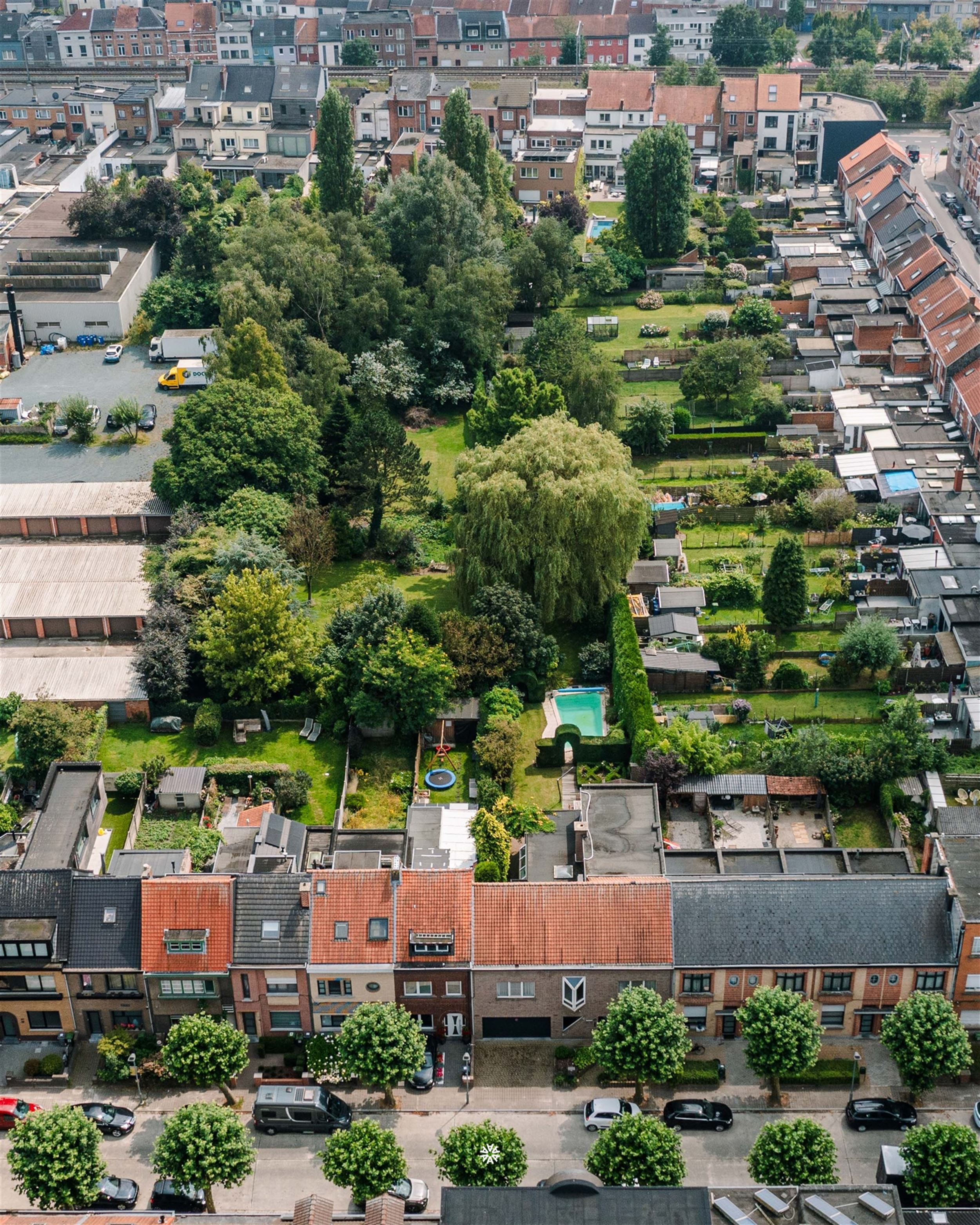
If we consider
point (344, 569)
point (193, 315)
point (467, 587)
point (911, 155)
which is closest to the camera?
point (467, 587)

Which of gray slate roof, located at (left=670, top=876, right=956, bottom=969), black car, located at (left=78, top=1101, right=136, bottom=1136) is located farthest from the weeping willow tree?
black car, located at (left=78, top=1101, right=136, bottom=1136)

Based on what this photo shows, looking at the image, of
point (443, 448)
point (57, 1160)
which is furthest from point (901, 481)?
point (57, 1160)

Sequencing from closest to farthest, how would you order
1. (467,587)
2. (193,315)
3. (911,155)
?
(467,587) → (193,315) → (911,155)

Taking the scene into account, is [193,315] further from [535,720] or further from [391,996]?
[391,996]

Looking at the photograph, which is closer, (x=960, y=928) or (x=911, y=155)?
(x=960, y=928)

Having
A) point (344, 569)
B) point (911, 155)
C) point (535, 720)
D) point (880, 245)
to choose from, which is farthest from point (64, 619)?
point (911, 155)
